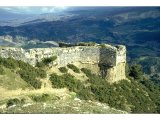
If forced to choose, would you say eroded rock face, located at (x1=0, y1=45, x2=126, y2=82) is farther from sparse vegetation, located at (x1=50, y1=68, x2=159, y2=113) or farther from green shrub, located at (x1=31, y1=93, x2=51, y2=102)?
green shrub, located at (x1=31, y1=93, x2=51, y2=102)

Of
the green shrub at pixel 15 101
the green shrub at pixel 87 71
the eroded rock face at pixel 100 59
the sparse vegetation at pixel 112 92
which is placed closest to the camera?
the green shrub at pixel 15 101

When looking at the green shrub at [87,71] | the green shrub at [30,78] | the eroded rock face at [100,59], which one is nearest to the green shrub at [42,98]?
the green shrub at [30,78]

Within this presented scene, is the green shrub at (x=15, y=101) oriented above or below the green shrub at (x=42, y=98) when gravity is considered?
above

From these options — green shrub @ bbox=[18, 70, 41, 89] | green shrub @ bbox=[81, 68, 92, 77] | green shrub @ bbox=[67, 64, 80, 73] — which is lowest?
green shrub @ bbox=[81, 68, 92, 77]

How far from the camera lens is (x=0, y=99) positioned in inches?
1412

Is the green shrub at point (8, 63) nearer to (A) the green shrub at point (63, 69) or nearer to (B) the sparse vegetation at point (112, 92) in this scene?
(B) the sparse vegetation at point (112, 92)

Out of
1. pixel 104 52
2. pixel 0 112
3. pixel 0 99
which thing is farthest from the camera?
pixel 104 52

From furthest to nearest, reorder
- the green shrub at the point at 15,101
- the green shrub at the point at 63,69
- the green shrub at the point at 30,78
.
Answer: the green shrub at the point at 63,69 < the green shrub at the point at 30,78 < the green shrub at the point at 15,101

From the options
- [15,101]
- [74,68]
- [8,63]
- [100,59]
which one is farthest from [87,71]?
[15,101]

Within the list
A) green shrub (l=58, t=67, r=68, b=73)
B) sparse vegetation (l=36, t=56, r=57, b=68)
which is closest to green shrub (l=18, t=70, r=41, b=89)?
sparse vegetation (l=36, t=56, r=57, b=68)

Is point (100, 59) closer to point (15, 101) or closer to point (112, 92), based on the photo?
point (112, 92)

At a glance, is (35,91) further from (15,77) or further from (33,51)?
(33,51)

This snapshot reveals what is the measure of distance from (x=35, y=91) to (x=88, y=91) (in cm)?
907

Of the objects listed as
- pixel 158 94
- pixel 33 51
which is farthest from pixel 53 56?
pixel 158 94
